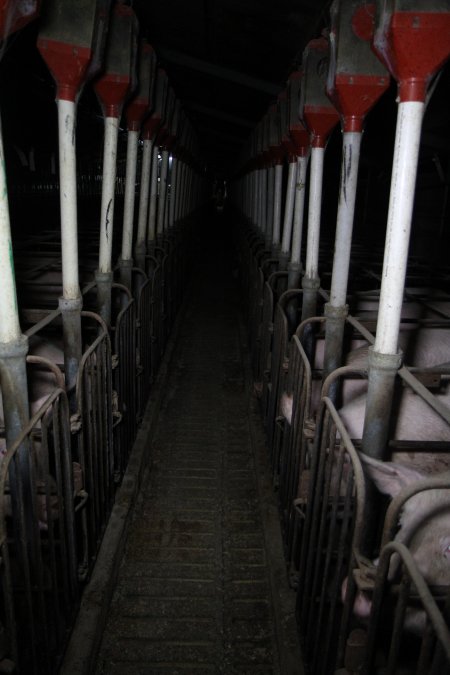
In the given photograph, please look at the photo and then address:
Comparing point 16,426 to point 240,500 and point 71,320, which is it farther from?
point 240,500

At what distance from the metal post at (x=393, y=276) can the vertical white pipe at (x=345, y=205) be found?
96 cm

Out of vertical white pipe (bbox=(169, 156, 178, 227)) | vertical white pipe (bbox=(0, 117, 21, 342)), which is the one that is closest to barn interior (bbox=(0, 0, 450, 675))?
vertical white pipe (bbox=(0, 117, 21, 342))

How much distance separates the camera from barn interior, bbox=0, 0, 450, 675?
2312 mm

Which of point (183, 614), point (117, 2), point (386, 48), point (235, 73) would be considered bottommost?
point (183, 614)

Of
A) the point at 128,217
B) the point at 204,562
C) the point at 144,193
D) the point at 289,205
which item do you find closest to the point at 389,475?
Result: the point at 204,562

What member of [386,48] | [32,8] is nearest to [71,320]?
[32,8]

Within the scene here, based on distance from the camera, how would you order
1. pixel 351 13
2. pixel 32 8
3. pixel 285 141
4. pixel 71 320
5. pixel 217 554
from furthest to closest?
pixel 285 141, pixel 217 554, pixel 71 320, pixel 351 13, pixel 32 8

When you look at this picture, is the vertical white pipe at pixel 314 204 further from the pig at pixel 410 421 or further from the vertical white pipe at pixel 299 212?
the pig at pixel 410 421

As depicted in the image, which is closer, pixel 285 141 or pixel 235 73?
pixel 285 141

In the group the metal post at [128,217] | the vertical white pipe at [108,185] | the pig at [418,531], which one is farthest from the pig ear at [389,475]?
the metal post at [128,217]

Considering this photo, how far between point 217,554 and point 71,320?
199cm

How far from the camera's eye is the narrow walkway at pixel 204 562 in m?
3.09

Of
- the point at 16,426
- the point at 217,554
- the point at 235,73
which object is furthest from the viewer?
the point at 235,73

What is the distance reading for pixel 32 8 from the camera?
233cm
